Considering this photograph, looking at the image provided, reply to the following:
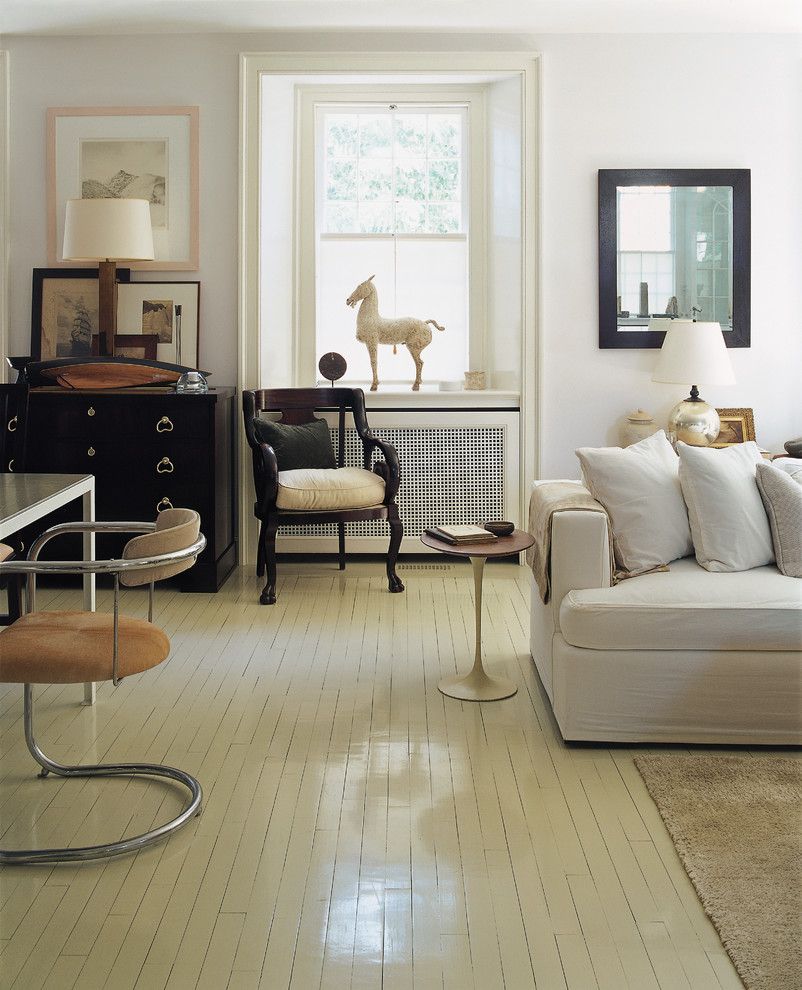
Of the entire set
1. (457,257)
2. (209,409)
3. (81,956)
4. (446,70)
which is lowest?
(81,956)

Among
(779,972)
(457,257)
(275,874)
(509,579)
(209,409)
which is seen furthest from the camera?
(457,257)

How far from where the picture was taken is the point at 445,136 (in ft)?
19.6

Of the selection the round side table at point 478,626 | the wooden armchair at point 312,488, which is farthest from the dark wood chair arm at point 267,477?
the round side table at point 478,626

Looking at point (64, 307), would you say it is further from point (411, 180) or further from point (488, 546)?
point (488, 546)

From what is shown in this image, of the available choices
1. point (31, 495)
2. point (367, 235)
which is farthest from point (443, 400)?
point (31, 495)

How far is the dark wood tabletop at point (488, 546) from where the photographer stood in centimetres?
341

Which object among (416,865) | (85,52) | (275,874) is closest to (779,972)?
(416,865)

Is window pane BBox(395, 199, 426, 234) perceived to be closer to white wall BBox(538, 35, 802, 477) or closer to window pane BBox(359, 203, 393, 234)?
window pane BBox(359, 203, 393, 234)

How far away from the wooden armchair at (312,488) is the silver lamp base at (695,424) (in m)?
1.40

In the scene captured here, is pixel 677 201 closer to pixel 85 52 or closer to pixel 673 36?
pixel 673 36

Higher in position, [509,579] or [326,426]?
[326,426]

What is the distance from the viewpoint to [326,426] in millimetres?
5449

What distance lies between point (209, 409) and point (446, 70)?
2.14 meters

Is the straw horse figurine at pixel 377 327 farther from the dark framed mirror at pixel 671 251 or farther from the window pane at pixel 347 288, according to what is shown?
the dark framed mirror at pixel 671 251
